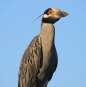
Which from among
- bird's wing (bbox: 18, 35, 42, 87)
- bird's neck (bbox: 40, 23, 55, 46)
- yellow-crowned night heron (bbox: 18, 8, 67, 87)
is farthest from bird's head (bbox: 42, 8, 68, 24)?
bird's wing (bbox: 18, 35, 42, 87)

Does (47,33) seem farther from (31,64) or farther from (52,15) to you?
(31,64)

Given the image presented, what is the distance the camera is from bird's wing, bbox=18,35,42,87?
15477 mm

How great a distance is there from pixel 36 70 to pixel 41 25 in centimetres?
160

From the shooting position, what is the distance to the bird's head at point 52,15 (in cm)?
1581

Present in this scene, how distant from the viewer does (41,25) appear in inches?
628

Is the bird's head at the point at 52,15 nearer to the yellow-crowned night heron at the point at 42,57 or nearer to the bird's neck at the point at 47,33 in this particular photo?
the yellow-crowned night heron at the point at 42,57

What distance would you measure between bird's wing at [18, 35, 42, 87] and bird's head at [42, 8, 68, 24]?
2.20 ft

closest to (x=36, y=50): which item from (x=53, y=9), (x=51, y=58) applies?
(x=51, y=58)

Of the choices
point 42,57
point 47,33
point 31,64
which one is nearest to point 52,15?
point 47,33

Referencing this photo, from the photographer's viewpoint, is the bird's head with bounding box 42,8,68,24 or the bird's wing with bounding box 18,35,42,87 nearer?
the bird's wing with bounding box 18,35,42,87

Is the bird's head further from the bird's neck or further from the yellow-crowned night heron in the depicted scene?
the bird's neck

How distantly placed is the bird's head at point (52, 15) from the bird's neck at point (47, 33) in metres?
0.15

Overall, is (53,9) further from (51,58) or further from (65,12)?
(51,58)

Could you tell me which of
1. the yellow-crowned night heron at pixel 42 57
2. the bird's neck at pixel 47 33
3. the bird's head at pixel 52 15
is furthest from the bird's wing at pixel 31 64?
the bird's head at pixel 52 15
